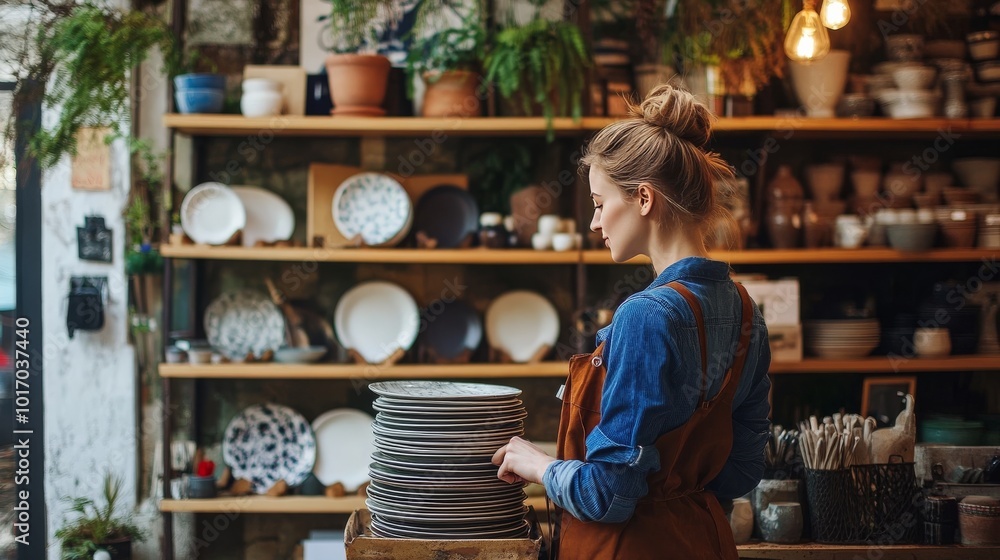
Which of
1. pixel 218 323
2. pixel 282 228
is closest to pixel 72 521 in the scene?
→ pixel 218 323

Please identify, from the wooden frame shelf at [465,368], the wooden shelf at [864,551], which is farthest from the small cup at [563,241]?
the wooden shelf at [864,551]

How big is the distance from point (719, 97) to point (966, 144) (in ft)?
A: 3.94

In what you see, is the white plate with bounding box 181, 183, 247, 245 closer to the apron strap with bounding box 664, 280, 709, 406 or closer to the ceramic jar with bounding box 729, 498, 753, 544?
the ceramic jar with bounding box 729, 498, 753, 544

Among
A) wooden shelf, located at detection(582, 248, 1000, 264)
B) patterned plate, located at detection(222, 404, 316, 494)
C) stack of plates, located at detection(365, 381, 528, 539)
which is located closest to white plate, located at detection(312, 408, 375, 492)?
patterned plate, located at detection(222, 404, 316, 494)

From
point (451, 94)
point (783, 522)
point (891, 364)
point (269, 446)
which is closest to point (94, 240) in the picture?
point (269, 446)

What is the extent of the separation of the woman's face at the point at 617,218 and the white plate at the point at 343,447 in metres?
2.24

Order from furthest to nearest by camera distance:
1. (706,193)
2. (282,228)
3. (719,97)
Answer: (282,228) < (719,97) < (706,193)

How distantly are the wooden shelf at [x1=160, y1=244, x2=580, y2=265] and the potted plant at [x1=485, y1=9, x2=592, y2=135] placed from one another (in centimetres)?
47

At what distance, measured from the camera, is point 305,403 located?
3611 mm

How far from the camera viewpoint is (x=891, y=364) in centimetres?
334

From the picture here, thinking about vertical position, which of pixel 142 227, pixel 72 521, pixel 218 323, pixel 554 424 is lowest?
pixel 72 521

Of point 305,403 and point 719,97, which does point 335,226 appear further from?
point 719,97

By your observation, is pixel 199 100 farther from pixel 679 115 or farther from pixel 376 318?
pixel 679 115

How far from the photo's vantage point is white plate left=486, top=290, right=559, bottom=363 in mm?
3570
